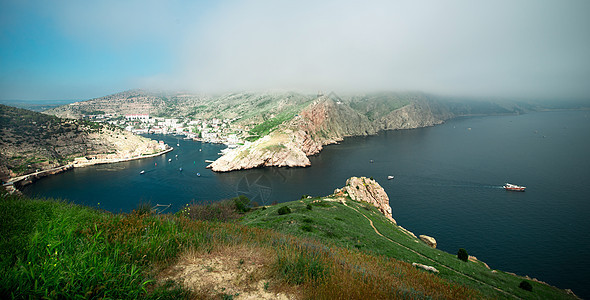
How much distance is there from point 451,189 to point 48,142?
134958 mm

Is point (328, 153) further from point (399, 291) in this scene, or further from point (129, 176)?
point (399, 291)

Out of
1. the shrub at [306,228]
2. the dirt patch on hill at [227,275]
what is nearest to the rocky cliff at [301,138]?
the shrub at [306,228]

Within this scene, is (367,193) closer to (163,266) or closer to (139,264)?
(163,266)

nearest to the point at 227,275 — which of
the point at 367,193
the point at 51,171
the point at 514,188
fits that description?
the point at 367,193

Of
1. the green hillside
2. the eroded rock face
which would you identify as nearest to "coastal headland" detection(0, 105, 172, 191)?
the eroded rock face

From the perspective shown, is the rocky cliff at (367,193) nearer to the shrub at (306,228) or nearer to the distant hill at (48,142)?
the shrub at (306,228)

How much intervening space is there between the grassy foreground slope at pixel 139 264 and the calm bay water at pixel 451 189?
35032 mm

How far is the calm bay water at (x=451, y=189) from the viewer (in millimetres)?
42000

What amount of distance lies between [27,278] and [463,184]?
85.7 metres

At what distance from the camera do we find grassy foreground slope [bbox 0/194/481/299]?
395cm

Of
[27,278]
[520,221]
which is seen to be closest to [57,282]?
[27,278]

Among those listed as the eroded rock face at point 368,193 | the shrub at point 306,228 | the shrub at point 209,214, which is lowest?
the eroded rock face at point 368,193

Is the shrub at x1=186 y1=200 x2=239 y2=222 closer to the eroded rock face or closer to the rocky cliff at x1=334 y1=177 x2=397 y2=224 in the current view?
the rocky cliff at x1=334 y1=177 x2=397 y2=224

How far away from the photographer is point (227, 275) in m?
5.58
